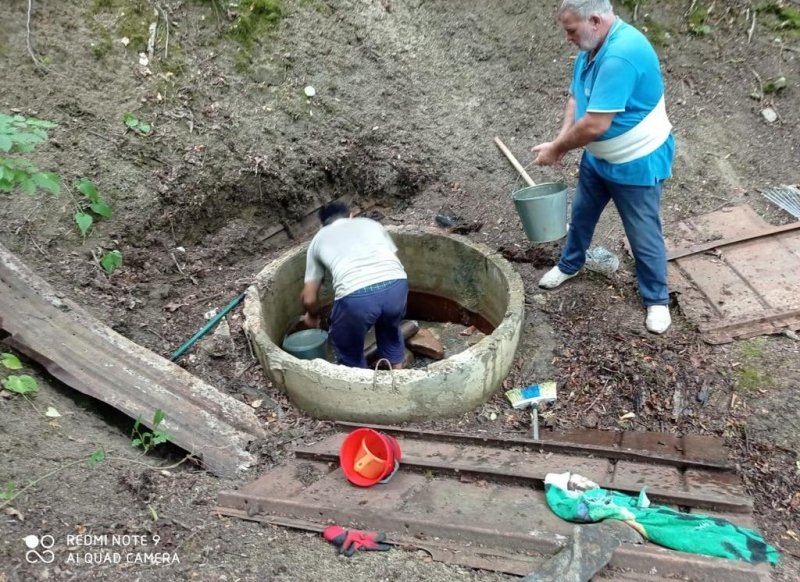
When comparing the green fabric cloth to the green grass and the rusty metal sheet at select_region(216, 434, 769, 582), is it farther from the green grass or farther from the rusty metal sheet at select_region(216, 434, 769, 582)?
the green grass

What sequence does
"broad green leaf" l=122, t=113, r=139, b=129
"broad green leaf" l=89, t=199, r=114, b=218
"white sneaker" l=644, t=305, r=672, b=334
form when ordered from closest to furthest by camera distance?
"white sneaker" l=644, t=305, r=672, b=334 < "broad green leaf" l=89, t=199, r=114, b=218 < "broad green leaf" l=122, t=113, r=139, b=129

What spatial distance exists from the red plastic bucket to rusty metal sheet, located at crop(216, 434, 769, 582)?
0.16 feet

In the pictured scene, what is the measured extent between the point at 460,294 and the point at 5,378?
125 inches

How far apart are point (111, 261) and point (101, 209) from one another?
1.27 feet

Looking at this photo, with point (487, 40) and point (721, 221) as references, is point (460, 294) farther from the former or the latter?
point (487, 40)

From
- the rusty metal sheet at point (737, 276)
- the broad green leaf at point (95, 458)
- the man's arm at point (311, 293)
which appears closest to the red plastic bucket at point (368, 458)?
the broad green leaf at point (95, 458)

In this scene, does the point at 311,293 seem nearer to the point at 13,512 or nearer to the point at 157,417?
the point at 157,417

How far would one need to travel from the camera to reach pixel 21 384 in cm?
309

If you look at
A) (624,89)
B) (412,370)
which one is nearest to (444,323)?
(412,370)

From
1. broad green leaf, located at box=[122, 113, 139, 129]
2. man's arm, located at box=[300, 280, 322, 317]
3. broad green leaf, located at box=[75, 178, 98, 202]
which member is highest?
broad green leaf, located at box=[122, 113, 139, 129]

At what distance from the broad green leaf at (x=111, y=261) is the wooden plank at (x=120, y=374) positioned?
48 cm

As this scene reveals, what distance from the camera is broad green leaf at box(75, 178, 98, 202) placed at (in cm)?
427

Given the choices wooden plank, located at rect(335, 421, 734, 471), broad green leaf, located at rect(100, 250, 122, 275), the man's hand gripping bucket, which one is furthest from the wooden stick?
broad green leaf, located at rect(100, 250, 122, 275)

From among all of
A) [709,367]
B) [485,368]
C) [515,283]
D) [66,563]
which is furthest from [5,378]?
[709,367]
